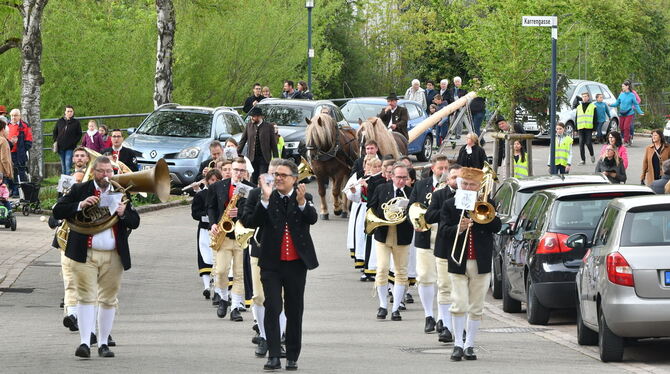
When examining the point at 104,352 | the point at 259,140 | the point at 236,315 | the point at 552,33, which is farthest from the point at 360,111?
the point at 104,352


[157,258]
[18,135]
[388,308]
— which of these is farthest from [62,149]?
[388,308]

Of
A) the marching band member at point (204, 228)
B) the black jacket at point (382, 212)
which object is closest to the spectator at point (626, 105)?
the marching band member at point (204, 228)

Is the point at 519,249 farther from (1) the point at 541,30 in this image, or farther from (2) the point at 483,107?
(2) the point at 483,107

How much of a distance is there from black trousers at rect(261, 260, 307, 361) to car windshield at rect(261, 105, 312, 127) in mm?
22216

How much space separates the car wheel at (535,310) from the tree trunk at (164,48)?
21.4 m

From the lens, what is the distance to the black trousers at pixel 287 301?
1292 cm

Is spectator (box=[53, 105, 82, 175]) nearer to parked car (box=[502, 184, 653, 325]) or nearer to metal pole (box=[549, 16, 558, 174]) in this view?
metal pole (box=[549, 16, 558, 174])

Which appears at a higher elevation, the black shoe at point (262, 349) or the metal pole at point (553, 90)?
the metal pole at point (553, 90)

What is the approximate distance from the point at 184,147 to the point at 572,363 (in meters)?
18.5

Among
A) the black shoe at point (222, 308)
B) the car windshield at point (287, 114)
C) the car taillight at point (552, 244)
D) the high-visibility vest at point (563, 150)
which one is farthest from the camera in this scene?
the car windshield at point (287, 114)

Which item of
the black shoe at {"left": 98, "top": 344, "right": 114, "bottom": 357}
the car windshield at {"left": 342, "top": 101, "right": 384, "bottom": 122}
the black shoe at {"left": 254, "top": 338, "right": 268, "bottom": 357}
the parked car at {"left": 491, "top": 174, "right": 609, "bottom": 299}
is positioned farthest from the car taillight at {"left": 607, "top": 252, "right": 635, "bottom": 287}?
the car windshield at {"left": 342, "top": 101, "right": 384, "bottom": 122}

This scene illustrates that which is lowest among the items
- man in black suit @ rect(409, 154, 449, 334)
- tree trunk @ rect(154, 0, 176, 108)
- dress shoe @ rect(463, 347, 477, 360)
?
dress shoe @ rect(463, 347, 477, 360)

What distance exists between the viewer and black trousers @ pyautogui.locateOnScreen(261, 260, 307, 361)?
12.9 m

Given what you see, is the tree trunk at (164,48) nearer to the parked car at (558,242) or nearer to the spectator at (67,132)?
the spectator at (67,132)
